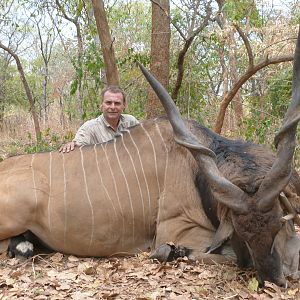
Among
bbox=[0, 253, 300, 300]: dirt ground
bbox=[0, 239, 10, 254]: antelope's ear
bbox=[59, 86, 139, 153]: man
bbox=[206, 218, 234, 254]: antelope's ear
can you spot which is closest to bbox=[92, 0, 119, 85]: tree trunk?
bbox=[59, 86, 139, 153]: man

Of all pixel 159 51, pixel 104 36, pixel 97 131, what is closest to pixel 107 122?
pixel 97 131

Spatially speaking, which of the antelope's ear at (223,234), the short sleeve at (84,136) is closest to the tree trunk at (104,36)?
the short sleeve at (84,136)

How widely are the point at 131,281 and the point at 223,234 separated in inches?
20.8

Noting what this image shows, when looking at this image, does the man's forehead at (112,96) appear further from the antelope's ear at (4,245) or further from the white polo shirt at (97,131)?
the antelope's ear at (4,245)

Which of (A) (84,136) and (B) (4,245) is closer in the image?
→ (B) (4,245)

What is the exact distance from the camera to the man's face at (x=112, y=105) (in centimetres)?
396

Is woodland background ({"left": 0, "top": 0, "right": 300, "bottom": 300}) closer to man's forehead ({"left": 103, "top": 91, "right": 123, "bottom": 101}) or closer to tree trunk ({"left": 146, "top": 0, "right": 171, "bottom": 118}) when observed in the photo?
tree trunk ({"left": 146, "top": 0, "right": 171, "bottom": 118})

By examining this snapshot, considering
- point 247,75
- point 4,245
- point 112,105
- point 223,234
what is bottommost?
point 4,245

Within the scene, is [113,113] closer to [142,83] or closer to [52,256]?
[52,256]

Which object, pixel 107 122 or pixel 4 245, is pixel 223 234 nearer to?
pixel 4 245

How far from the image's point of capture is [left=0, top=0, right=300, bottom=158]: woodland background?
5395 mm

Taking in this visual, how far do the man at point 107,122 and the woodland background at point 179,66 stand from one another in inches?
39.7

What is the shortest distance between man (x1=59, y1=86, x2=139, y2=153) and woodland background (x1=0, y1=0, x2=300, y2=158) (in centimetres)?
101

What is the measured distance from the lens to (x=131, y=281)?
2734 millimetres
